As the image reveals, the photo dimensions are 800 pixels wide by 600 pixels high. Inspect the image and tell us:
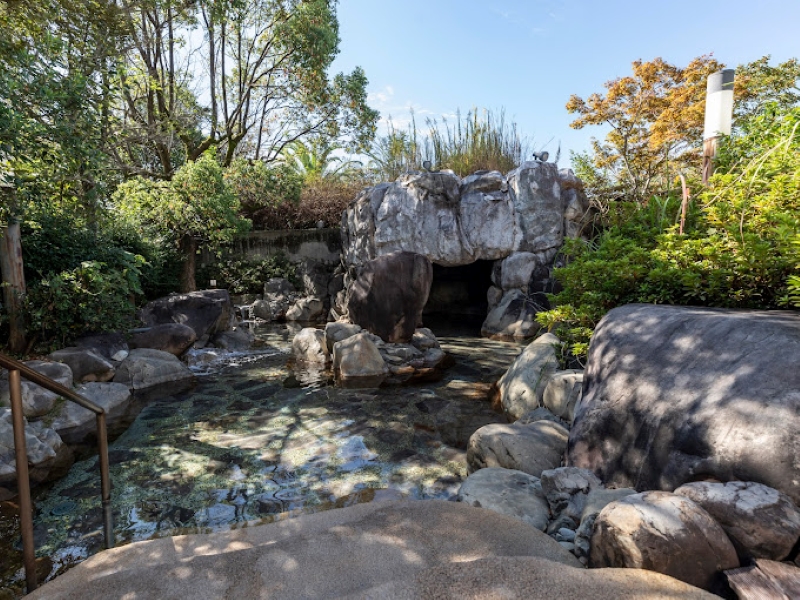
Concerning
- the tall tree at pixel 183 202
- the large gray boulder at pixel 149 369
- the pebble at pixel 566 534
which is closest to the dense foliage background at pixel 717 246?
the pebble at pixel 566 534

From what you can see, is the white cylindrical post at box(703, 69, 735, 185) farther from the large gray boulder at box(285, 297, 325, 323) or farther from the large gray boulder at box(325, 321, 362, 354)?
the large gray boulder at box(285, 297, 325, 323)

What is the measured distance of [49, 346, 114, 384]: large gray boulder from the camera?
602 cm

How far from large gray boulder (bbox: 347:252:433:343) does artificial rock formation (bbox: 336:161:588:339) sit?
2298 millimetres

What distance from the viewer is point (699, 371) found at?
261 cm

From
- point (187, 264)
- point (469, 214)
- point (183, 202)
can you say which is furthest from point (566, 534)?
point (187, 264)

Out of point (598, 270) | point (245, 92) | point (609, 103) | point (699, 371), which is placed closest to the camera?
point (699, 371)

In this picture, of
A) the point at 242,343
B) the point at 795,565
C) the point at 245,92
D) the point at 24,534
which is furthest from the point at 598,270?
the point at 245,92

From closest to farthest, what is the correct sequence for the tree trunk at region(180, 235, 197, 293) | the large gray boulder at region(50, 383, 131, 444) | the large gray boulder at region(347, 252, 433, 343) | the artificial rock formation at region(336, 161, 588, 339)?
the large gray boulder at region(50, 383, 131, 444), the large gray boulder at region(347, 252, 433, 343), the artificial rock formation at region(336, 161, 588, 339), the tree trunk at region(180, 235, 197, 293)

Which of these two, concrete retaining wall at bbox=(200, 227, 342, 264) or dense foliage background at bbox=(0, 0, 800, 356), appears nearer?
dense foliage background at bbox=(0, 0, 800, 356)

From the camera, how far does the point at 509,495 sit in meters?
2.90

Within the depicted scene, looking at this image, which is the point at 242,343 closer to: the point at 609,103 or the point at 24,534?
the point at 24,534

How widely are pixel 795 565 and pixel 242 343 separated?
9.37 meters

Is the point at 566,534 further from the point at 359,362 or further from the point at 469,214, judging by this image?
the point at 469,214

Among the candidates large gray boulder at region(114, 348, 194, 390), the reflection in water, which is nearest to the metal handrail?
the reflection in water
